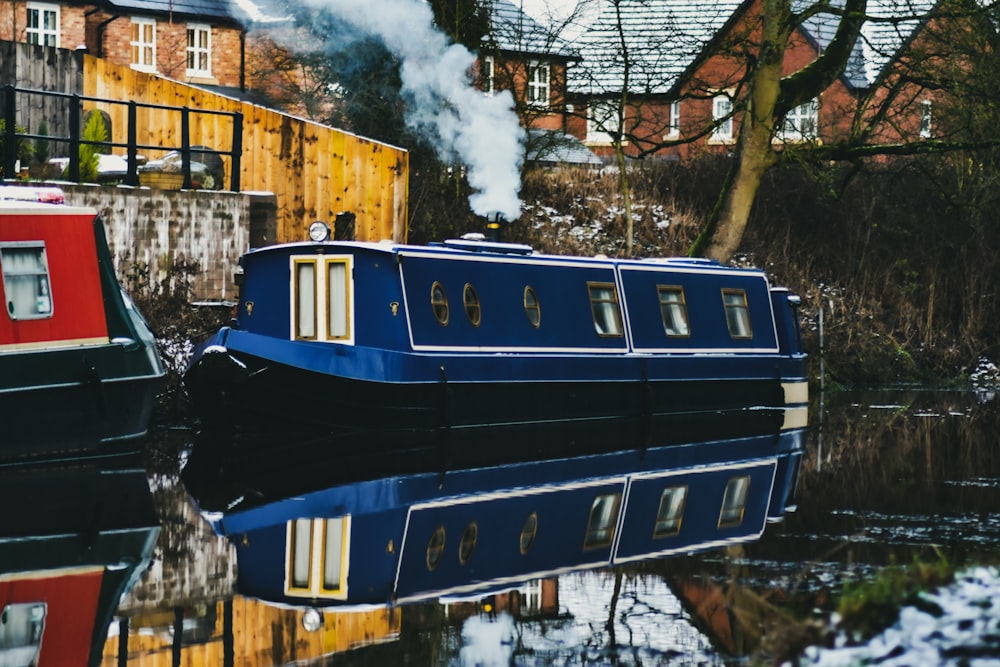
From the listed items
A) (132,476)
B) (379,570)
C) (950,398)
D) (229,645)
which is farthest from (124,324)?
(950,398)

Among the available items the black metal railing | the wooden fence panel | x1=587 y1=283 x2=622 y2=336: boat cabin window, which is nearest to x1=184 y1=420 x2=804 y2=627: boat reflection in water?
x1=587 y1=283 x2=622 y2=336: boat cabin window

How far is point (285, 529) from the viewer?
33.9ft

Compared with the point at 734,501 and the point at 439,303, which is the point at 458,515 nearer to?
the point at 734,501

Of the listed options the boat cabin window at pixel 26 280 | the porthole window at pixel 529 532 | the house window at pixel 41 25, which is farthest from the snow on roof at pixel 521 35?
the porthole window at pixel 529 532

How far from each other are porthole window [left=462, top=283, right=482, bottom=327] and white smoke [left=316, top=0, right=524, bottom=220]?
4.48 metres

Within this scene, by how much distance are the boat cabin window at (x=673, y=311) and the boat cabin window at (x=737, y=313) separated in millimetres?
878

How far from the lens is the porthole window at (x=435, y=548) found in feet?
30.4

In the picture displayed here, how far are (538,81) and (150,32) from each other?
14.9m

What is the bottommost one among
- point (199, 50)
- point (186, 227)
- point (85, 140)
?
point (186, 227)

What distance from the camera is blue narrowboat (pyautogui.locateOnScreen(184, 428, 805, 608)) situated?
29.1ft

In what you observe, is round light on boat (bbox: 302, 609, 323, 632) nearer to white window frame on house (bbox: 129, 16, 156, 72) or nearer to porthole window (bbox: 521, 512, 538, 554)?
porthole window (bbox: 521, 512, 538, 554)

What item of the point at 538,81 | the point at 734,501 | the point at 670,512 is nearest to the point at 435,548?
the point at 670,512

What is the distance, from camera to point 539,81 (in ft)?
86.1

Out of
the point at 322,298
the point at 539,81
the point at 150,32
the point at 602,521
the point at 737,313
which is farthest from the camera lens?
the point at 150,32
